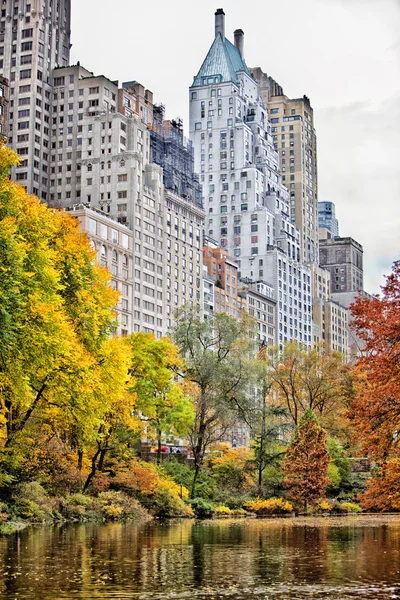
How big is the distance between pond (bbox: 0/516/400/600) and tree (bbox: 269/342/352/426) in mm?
65455

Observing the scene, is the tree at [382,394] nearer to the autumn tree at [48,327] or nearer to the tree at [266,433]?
the autumn tree at [48,327]

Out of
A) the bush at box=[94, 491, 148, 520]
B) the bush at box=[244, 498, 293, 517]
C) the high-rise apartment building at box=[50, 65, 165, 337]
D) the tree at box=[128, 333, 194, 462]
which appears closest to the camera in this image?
the bush at box=[94, 491, 148, 520]

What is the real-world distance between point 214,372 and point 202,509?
1310cm

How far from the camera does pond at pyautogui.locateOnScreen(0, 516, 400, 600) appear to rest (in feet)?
87.3

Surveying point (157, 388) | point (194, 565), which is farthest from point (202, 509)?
point (194, 565)

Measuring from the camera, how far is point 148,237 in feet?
637

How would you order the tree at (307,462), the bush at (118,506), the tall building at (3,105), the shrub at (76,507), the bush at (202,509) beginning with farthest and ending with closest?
the tall building at (3,105), the tree at (307,462), the bush at (202,509), the bush at (118,506), the shrub at (76,507)

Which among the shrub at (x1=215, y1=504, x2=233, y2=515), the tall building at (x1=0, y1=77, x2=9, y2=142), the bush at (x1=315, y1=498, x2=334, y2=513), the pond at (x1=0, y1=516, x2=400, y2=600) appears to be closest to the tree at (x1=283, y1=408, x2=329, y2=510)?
the bush at (x1=315, y1=498, x2=334, y2=513)

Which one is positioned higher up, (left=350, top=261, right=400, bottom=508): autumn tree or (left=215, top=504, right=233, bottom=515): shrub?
(left=350, top=261, right=400, bottom=508): autumn tree

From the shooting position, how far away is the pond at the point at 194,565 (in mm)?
26609

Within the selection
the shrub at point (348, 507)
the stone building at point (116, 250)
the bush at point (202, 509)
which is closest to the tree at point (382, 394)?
the bush at point (202, 509)

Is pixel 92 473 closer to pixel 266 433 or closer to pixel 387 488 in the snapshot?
pixel 266 433

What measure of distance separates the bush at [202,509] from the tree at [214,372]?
4783 millimetres

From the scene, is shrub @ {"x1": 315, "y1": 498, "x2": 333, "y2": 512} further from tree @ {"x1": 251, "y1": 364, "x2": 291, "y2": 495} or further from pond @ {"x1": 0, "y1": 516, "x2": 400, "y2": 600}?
pond @ {"x1": 0, "y1": 516, "x2": 400, "y2": 600}
